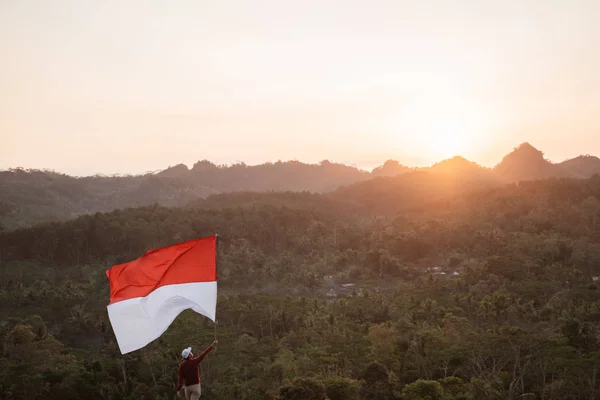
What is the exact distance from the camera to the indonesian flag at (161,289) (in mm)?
11383

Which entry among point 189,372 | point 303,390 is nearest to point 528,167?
point 303,390

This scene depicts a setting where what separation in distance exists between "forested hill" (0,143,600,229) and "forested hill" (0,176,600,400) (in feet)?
105

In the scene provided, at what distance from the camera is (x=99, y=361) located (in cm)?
2239

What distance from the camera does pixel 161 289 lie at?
11.9 m

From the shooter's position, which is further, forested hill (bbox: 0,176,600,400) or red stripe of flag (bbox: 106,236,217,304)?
forested hill (bbox: 0,176,600,400)

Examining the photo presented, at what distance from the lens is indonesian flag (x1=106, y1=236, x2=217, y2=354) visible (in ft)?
37.3

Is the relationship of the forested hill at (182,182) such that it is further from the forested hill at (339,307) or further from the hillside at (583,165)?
the forested hill at (339,307)

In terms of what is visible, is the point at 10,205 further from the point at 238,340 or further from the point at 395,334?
the point at 395,334

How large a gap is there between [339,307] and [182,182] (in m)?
125

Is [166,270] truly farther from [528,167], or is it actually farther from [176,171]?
[176,171]

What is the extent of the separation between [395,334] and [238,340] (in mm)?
7419

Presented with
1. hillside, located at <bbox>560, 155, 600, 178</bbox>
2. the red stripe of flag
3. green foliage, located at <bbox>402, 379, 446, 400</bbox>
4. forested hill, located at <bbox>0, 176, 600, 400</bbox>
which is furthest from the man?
hillside, located at <bbox>560, 155, 600, 178</bbox>

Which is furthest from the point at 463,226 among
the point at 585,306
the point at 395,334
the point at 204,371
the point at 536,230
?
the point at 204,371

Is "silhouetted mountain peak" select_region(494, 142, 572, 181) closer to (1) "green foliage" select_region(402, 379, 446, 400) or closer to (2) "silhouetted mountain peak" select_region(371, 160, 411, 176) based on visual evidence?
(2) "silhouetted mountain peak" select_region(371, 160, 411, 176)
